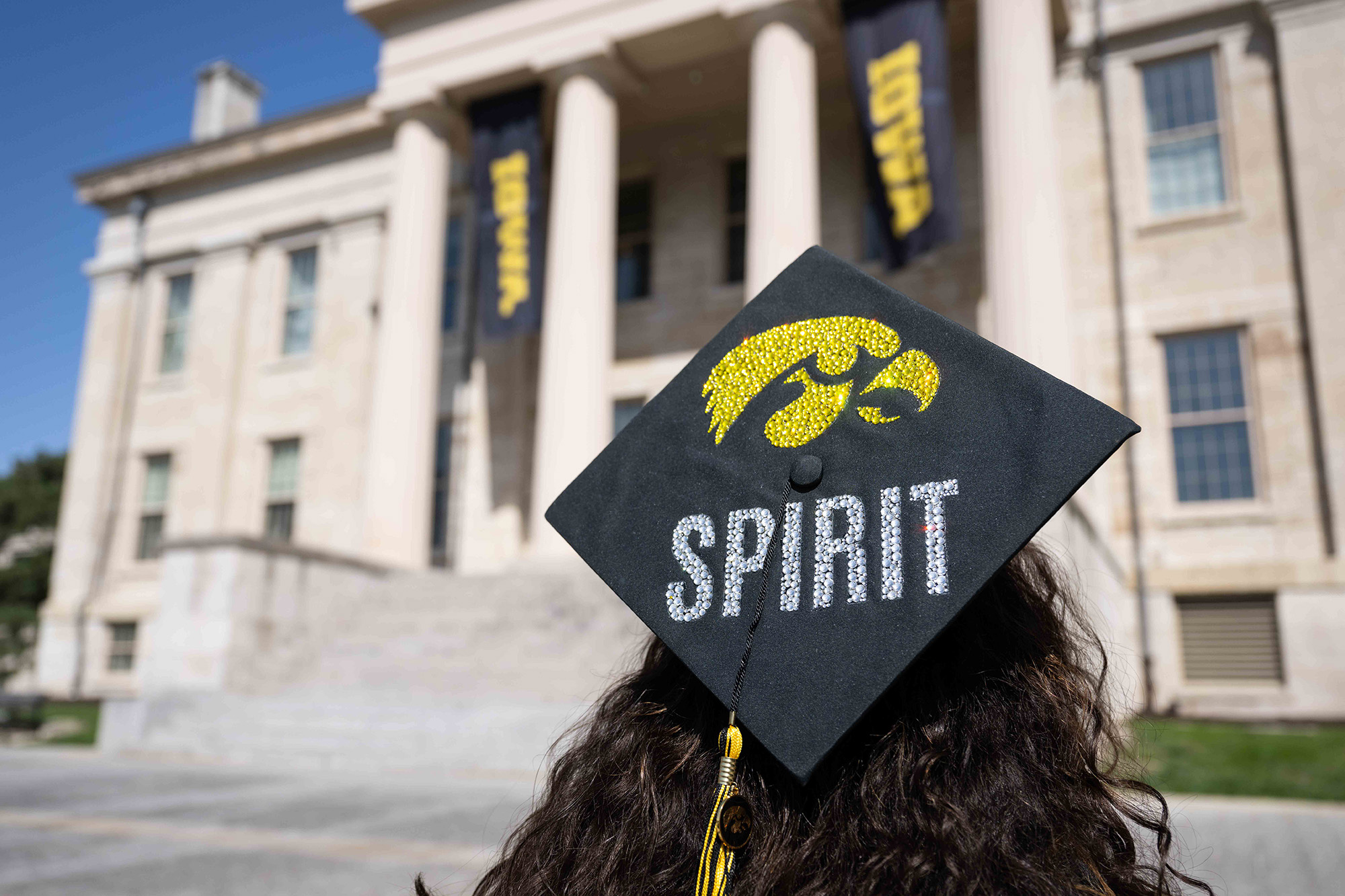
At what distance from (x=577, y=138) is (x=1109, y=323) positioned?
887cm

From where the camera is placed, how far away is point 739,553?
1.45 m

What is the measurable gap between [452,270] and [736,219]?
6248mm

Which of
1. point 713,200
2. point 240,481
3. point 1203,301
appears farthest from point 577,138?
point 240,481

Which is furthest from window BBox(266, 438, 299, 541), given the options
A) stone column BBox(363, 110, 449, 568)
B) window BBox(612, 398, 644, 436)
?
window BBox(612, 398, 644, 436)

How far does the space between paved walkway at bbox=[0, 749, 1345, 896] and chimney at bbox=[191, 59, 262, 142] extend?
21.7 metres

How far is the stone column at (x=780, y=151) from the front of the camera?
1405 cm

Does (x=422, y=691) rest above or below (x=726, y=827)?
below

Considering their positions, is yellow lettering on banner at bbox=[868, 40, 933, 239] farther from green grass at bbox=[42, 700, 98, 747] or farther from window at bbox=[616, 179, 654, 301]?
green grass at bbox=[42, 700, 98, 747]

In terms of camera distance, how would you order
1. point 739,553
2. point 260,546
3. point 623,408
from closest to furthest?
1. point 739,553
2. point 260,546
3. point 623,408

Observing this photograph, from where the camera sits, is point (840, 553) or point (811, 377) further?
point (811, 377)

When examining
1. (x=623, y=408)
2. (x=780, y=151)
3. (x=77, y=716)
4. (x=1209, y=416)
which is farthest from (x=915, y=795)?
(x=623, y=408)

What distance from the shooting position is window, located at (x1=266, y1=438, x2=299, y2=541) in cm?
2162

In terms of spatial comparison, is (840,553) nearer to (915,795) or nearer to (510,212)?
(915,795)

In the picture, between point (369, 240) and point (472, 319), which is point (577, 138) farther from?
point (369, 240)
